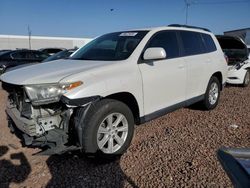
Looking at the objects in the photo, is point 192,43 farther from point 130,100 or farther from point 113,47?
point 130,100

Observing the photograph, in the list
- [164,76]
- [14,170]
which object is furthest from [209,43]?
[14,170]

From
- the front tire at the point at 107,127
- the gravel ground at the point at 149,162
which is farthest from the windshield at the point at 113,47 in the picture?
the gravel ground at the point at 149,162

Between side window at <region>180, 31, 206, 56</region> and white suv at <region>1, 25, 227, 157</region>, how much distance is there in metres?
0.03

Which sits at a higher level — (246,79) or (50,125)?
(50,125)

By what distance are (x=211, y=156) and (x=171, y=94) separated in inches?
50.6

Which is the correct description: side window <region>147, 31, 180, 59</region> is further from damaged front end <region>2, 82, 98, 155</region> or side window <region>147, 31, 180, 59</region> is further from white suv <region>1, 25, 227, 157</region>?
damaged front end <region>2, 82, 98, 155</region>

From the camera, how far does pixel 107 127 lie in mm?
3639

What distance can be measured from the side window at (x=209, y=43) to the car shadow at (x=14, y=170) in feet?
14.2

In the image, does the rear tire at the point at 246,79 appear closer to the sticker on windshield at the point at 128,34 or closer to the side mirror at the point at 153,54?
the sticker on windshield at the point at 128,34

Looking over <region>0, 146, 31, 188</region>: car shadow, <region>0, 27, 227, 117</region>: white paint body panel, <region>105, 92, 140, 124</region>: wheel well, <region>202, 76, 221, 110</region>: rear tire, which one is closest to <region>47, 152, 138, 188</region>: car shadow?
<region>0, 146, 31, 188</region>: car shadow

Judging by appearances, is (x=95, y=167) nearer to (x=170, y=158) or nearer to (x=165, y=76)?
(x=170, y=158)

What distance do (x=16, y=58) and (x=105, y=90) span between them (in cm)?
1068

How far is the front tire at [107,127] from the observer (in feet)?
10.8

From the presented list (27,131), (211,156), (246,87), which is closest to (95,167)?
(27,131)
